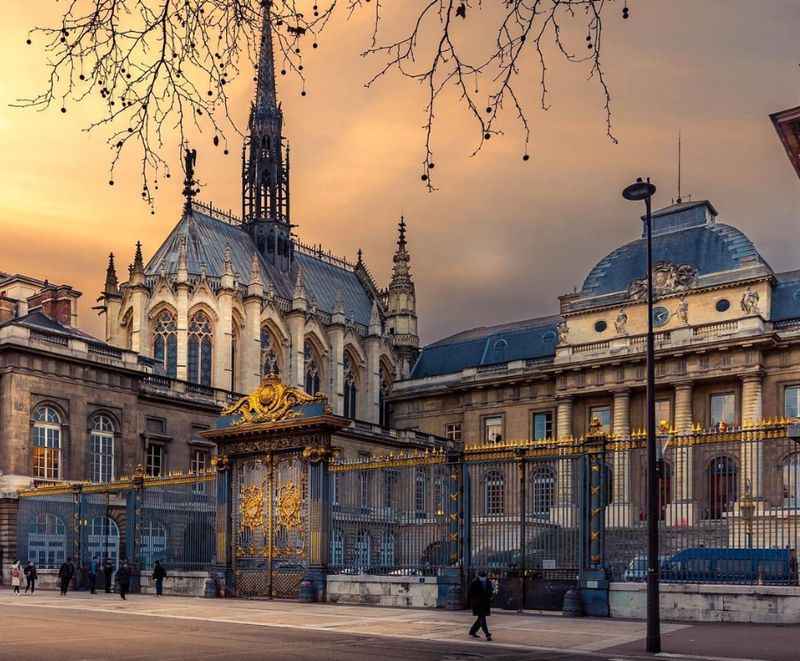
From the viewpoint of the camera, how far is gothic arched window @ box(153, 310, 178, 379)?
57125mm

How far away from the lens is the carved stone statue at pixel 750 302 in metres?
50.3

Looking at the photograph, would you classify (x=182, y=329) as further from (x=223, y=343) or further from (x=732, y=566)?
(x=732, y=566)

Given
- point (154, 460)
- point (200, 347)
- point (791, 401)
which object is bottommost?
point (154, 460)

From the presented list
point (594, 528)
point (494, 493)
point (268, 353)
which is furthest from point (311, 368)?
point (594, 528)

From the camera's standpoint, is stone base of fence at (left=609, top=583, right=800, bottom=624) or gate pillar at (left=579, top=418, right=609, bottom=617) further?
gate pillar at (left=579, top=418, right=609, bottom=617)

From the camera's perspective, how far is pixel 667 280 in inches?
2105

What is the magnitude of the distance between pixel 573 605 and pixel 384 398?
48.0m

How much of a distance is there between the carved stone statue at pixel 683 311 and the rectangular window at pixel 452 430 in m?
15.6

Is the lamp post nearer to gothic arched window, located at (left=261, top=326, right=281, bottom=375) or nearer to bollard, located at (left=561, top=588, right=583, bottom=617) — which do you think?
bollard, located at (left=561, top=588, right=583, bottom=617)

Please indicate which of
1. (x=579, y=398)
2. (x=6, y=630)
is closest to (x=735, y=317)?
(x=579, y=398)

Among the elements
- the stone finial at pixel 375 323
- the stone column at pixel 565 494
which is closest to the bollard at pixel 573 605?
the stone column at pixel 565 494

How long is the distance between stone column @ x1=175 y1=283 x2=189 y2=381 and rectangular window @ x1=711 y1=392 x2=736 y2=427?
25.7 m

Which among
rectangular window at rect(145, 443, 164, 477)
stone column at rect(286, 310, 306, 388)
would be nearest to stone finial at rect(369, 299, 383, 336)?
stone column at rect(286, 310, 306, 388)

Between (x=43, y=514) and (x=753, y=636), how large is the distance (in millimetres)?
27033
